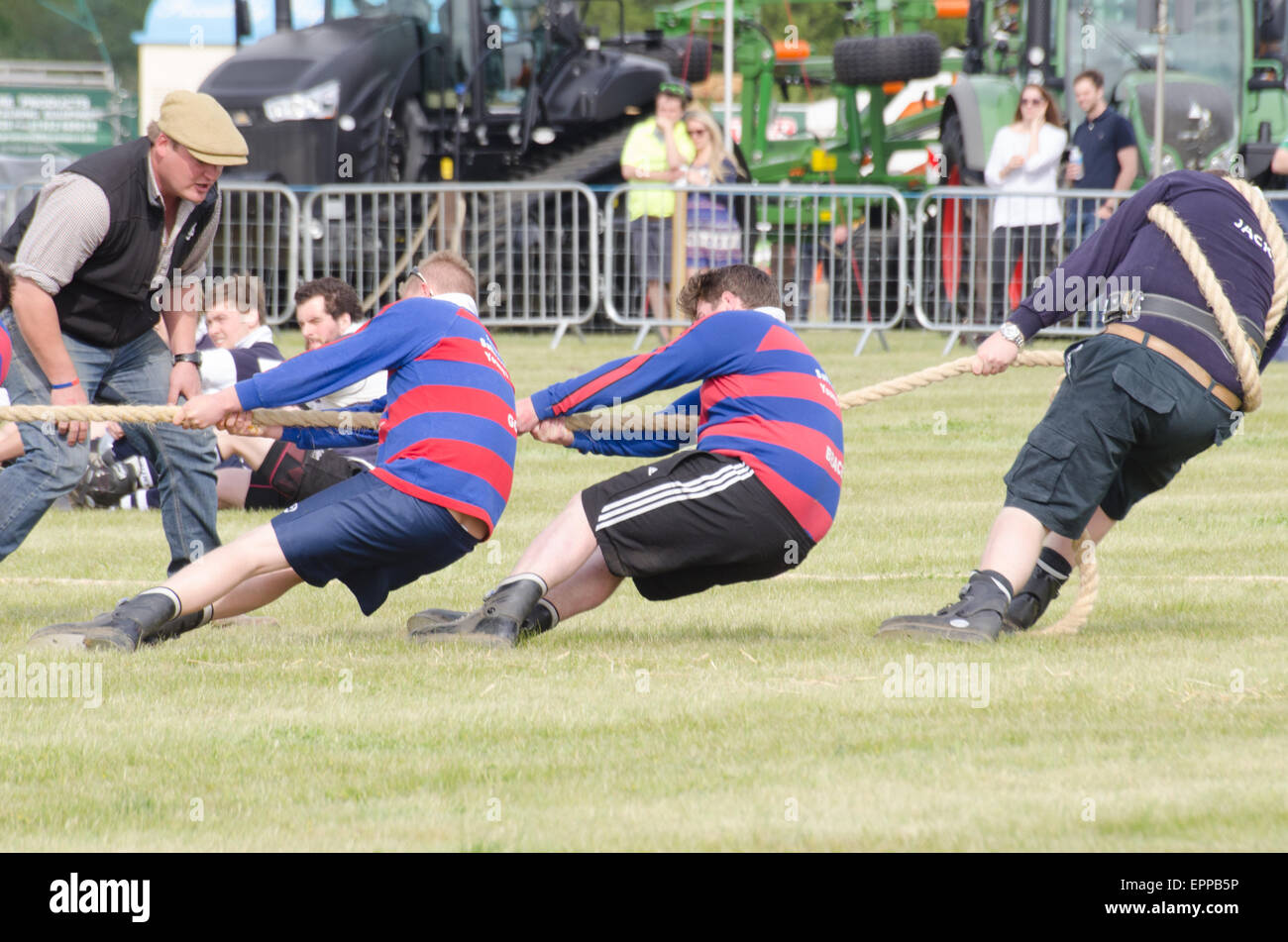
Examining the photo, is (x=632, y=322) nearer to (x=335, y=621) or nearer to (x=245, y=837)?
(x=335, y=621)

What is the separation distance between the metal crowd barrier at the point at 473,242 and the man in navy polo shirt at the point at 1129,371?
9.56 meters

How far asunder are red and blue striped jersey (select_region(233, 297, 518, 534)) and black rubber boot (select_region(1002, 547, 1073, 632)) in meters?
1.71

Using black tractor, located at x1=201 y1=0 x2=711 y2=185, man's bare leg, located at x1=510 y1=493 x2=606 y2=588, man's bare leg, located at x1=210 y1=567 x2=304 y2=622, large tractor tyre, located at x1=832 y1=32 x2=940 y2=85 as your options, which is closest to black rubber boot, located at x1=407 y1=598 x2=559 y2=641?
man's bare leg, located at x1=510 y1=493 x2=606 y2=588

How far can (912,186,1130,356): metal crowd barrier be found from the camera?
1414 centimetres

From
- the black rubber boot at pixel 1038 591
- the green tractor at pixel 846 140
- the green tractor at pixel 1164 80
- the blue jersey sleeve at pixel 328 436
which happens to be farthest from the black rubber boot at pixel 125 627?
the green tractor at pixel 1164 80

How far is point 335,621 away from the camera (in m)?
6.54

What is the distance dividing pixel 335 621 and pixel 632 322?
815cm

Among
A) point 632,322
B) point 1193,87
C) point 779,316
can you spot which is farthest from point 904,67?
point 779,316

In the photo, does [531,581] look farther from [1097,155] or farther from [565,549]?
[1097,155]

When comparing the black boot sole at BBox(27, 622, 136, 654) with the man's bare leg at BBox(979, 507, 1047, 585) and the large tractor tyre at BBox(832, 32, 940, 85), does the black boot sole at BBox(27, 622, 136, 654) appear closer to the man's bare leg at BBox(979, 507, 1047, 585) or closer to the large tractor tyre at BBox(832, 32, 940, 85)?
the man's bare leg at BBox(979, 507, 1047, 585)

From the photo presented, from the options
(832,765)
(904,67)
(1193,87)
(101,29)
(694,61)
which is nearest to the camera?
(832,765)

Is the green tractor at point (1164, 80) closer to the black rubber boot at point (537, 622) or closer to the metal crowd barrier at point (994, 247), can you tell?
the metal crowd barrier at point (994, 247)

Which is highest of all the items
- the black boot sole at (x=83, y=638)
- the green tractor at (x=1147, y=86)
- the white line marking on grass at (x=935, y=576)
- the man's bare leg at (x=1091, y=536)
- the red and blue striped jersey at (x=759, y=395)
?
the green tractor at (x=1147, y=86)

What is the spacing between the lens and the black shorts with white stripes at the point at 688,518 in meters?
5.62
